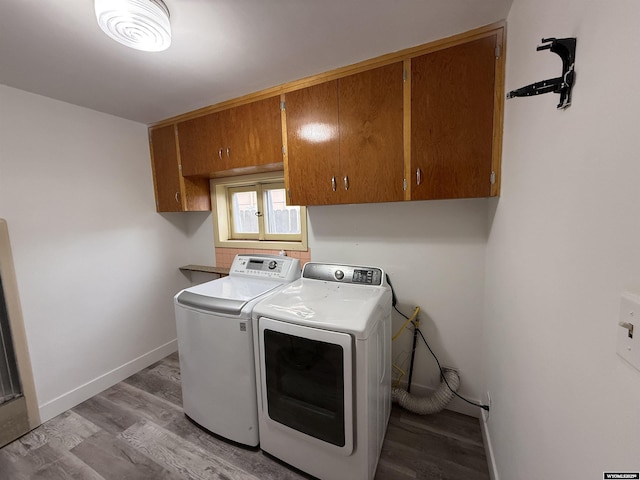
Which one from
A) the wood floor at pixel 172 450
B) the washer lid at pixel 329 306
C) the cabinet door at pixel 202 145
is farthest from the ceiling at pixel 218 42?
the wood floor at pixel 172 450

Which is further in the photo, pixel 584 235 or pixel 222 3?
pixel 222 3

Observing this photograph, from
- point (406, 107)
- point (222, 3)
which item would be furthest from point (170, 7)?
point (406, 107)

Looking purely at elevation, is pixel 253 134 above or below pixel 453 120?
above

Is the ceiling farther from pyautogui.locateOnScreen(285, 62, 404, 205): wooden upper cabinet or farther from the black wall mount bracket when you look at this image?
the black wall mount bracket

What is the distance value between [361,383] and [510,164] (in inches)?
47.9

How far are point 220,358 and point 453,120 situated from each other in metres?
1.90

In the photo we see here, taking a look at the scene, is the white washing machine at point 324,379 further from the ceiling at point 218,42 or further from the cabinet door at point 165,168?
the cabinet door at point 165,168

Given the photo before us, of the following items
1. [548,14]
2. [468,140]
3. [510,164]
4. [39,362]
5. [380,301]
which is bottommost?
[39,362]

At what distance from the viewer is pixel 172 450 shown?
1589 mm

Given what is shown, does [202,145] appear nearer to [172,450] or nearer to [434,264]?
[434,264]

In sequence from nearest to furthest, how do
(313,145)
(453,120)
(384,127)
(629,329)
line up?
1. (629,329)
2. (453,120)
3. (384,127)
4. (313,145)

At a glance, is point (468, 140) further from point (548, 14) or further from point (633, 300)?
point (633, 300)

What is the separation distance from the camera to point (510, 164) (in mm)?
1152

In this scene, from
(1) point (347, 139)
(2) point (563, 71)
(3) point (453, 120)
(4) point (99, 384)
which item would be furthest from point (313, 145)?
(4) point (99, 384)
